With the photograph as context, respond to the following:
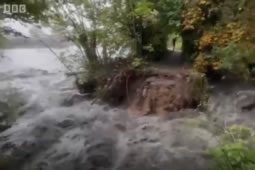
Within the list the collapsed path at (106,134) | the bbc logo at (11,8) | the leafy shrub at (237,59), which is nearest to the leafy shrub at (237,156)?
the collapsed path at (106,134)

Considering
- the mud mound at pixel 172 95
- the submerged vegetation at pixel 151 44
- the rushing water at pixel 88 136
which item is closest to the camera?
the rushing water at pixel 88 136

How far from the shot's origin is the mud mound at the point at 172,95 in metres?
5.86

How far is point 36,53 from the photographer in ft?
28.0

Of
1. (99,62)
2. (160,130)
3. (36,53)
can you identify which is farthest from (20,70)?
(160,130)

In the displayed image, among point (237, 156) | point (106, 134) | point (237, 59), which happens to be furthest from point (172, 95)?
point (237, 156)

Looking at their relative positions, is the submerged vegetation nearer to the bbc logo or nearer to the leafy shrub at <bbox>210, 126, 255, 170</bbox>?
the bbc logo

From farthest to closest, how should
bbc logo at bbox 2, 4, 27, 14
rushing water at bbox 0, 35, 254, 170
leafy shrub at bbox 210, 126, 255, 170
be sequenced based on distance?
rushing water at bbox 0, 35, 254, 170 < bbc logo at bbox 2, 4, 27, 14 < leafy shrub at bbox 210, 126, 255, 170

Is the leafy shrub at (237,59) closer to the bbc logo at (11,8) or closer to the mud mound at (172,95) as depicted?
the mud mound at (172,95)

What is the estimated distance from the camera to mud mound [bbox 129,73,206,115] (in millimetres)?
5859

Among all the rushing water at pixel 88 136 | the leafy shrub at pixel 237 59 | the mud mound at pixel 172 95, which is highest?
the leafy shrub at pixel 237 59

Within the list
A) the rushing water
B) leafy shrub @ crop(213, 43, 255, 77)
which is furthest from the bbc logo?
leafy shrub @ crop(213, 43, 255, 77)

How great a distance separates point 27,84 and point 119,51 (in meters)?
1.96

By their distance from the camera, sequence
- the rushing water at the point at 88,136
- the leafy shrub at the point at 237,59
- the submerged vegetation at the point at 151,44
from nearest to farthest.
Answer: the rushing water at the point at 88,136 < the leafy shrub at the point at 237,59 < the submerged vegetation at the point at 151,44

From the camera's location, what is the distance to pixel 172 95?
5.92 metres
